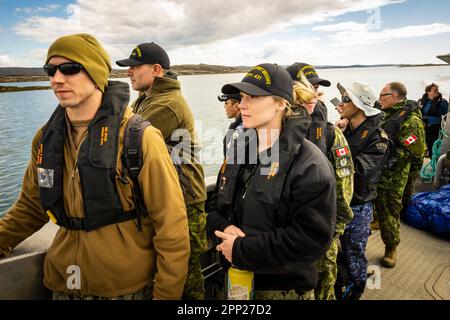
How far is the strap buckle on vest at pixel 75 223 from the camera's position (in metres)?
1.38

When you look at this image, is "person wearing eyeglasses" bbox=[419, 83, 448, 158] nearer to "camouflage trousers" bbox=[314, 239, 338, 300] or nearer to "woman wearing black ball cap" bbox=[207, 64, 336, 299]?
"camouflage trousers" bbox=[314, 239, 338, 300]

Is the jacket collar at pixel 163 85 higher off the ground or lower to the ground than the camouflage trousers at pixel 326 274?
higher

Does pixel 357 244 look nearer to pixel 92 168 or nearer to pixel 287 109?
pixel 287 109

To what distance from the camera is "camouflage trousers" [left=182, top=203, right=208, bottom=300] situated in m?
2.24

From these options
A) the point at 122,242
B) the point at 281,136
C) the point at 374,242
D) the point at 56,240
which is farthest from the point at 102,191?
the point at 374,242

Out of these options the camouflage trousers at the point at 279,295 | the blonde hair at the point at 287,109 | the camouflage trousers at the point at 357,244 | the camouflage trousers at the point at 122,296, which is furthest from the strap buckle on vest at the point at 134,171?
the camouflage trousers at the point at 357,244

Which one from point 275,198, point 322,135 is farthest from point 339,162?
point 275,198

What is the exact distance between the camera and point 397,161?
3.47 meters

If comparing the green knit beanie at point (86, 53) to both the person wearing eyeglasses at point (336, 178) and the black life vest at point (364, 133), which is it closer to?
the person wearing eyeglasses at point (336, 178)

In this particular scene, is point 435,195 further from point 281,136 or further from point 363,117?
point 281,136

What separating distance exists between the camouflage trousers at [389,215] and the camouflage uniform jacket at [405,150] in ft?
0.25
